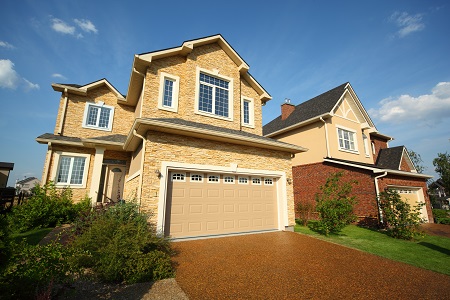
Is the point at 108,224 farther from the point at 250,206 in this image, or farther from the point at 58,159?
the point at 58,159

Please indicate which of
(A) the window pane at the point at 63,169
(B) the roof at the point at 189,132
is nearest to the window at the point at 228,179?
(B) the roof at the point at 189,132

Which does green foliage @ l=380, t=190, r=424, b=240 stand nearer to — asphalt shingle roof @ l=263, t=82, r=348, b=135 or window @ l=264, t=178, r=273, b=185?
window @ l=264, t=178, r=273, b=185

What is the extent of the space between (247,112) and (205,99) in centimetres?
306

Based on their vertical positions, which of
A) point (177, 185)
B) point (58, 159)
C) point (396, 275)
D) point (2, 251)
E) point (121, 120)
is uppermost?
point (121, 120)

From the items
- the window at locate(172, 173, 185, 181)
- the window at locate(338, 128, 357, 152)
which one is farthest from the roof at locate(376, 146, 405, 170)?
the window at locate(172, 173, 185, 181)

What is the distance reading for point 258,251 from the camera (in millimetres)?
6531

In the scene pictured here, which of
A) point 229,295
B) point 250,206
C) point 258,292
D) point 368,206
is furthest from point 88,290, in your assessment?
point 368,206

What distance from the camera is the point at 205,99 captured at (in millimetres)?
11109

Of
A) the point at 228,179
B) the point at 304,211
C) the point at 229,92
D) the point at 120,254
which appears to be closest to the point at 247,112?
the point at 229,92

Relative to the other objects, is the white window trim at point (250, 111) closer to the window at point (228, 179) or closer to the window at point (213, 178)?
the window at point (228, 179)

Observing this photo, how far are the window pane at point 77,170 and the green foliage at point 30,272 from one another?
995 cm

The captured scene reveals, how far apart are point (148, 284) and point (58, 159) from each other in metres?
10.9

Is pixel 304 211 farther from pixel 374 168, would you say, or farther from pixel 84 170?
pixel 84 170

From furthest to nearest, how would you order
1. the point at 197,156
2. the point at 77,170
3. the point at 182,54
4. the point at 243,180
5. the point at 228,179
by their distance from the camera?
the point at 77,170 → the point at 182,54 → the point at 243,180 → the point at 228,179 → the point at 197,156
